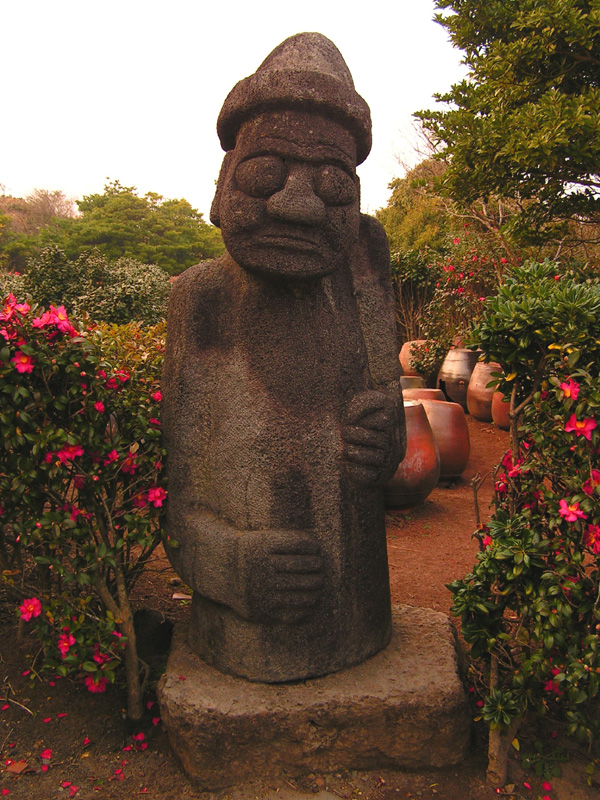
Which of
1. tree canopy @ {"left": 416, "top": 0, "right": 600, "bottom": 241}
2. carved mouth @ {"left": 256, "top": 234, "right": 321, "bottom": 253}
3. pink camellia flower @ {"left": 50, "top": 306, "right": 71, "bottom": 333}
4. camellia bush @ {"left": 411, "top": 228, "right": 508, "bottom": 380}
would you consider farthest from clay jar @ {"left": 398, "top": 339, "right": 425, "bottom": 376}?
pink camellia flower @ {"left": 50, "top": 306, "right": 71, "bottom": 333}

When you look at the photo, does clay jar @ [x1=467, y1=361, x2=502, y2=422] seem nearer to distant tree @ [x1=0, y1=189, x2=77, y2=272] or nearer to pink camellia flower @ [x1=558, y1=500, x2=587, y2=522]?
pink camellia flower @ [x1=558, y1=500, x2=587, y2=522]

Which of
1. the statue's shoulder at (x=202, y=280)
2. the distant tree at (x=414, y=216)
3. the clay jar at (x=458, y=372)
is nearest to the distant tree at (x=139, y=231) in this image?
the distant tree at (x=414, y=216)

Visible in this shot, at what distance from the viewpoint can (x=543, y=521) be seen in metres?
2.05

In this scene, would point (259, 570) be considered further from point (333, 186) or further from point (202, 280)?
point (333, 186)

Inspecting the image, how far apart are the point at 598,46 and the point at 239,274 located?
406 centimetres

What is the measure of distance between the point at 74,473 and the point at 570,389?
1.68 meters

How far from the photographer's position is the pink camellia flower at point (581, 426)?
73.6 inches

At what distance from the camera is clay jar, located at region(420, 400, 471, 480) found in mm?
6055

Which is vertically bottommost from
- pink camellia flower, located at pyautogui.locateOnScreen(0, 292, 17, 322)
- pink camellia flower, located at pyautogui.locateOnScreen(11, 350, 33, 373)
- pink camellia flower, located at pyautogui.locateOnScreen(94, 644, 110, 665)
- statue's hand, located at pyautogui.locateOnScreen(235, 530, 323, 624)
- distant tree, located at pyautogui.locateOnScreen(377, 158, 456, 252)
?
pink camellia flower, located at pyautogui.locateOnScreen(94, 644, 110, 665)

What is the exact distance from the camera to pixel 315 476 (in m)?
2.23

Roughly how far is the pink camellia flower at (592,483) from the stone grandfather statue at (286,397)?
26.5 inches

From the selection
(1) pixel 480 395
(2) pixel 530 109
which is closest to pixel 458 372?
(1) pixel 480 395

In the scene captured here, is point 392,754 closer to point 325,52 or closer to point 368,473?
point 368,473

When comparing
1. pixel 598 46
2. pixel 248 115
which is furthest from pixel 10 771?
pixel 598 46
